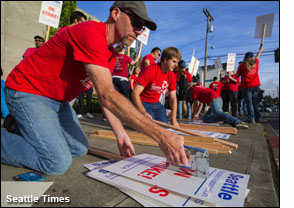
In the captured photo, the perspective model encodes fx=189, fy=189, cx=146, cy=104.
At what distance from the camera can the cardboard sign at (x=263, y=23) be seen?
17.0 ft

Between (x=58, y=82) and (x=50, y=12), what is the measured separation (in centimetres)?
409

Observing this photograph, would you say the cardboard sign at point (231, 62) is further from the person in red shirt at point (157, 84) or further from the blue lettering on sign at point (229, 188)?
the blue lettering on sign at point (229, 188)

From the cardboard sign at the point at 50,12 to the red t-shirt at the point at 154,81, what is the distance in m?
3.16

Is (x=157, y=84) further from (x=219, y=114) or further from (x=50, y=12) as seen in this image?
(x=50, y=12)

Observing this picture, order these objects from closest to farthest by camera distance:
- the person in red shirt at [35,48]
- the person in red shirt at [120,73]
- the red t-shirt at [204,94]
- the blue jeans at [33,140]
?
the blue jeans at [33,140] < the person in red shirt at [35,48] < the person in red shirt at [120,73] < the red t-shirt at [204,94]

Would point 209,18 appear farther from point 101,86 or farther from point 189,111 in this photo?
point 101,86

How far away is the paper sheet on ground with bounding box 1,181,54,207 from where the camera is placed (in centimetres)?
108

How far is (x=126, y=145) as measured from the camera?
172 centimetres

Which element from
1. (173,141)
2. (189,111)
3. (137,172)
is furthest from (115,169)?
(189,111)

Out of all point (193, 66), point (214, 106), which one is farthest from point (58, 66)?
point (193, 66)

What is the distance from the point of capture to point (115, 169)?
1490 millimetres

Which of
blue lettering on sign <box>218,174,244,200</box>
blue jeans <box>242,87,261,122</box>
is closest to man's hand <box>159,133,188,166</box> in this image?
blue lettering on sign <box>218,174,244,200</box>

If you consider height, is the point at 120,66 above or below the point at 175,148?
above

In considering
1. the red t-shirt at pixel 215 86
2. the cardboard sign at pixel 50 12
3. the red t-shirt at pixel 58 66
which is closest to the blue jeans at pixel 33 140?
the red t-shirt at pixel 58 66
